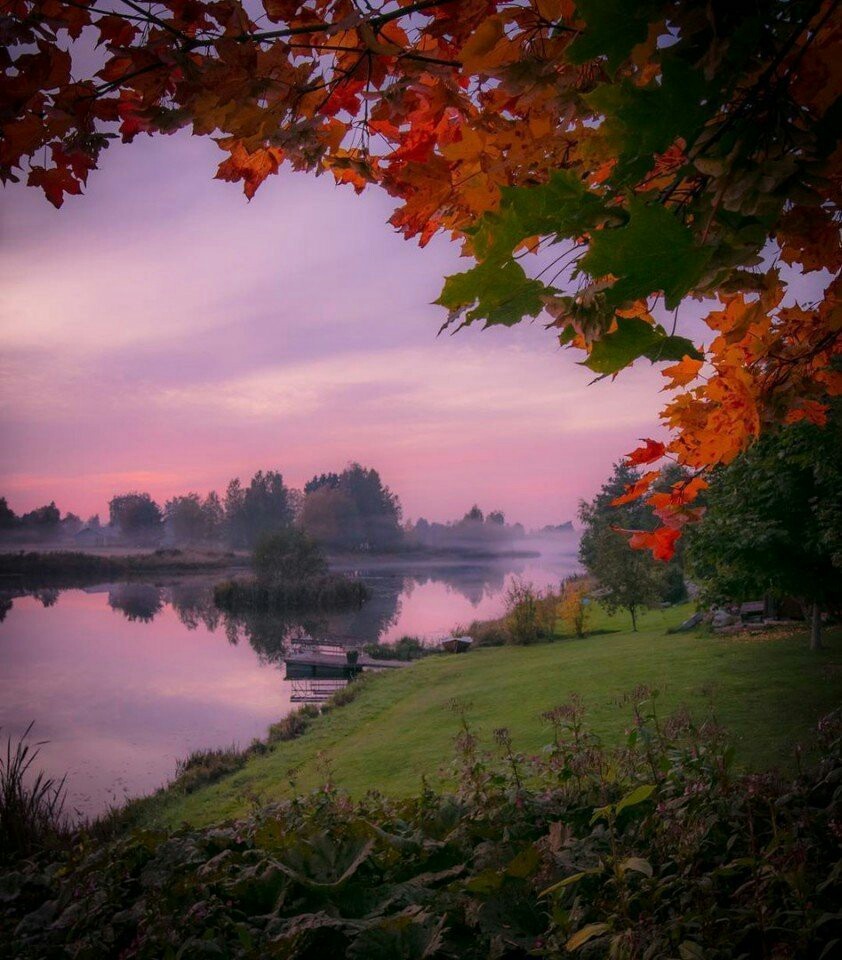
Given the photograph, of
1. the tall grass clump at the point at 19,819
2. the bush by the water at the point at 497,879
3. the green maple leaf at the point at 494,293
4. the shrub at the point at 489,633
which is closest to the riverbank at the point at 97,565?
the shrub at the point at 489,633

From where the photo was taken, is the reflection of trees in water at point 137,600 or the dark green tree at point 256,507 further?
the dark green tree at point 256,507

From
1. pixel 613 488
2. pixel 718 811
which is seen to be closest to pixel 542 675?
pixel 718 811

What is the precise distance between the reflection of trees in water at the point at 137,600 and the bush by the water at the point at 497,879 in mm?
30226

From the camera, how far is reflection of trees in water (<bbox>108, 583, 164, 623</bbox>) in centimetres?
3162

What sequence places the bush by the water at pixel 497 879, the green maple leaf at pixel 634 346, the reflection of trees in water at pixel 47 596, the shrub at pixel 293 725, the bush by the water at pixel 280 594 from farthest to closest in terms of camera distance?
the reflection of trees in water at pixel 47 596, the bush by the water at pixel 280 594, the shrub at pixel 293 725, the bush by the water at pixel 497 879, the green maple leaf at pixel 634 346

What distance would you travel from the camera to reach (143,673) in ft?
59.9

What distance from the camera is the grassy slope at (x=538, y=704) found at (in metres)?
6.52

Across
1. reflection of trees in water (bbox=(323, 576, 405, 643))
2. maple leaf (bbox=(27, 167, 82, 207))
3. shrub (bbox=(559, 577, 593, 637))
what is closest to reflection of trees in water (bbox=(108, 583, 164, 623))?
reflection of trees in water (bbox=(323, 576, 405, 643))

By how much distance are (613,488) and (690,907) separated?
3749 cm

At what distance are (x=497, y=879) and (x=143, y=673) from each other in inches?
757

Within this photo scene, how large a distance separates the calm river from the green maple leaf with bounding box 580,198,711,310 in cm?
948

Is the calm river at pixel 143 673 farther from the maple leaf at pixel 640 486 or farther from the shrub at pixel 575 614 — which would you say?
the maple leaf at pixel 640 486

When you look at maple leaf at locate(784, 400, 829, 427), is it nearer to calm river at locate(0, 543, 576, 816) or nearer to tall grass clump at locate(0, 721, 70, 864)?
tall grass clump at locate(0, 721, 70, 864)

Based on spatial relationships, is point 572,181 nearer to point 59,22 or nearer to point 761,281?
A: point 761,281
